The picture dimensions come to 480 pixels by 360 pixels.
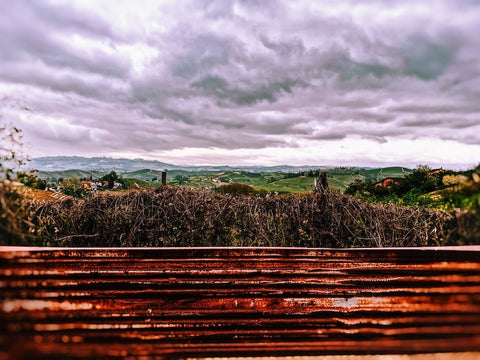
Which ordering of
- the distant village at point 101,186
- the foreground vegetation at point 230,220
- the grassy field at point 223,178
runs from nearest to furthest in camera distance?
the foreground vegetation at point 230,220 < the grassy field at point 223,178 < the distant village at point 101,186

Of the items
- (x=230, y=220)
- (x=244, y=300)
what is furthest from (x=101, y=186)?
(x=244, y=300)

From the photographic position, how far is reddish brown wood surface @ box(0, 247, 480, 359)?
144 cm

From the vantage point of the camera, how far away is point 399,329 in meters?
1.55

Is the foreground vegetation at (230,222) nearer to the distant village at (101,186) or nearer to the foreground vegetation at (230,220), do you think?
the foreground vegetation at (230,220)

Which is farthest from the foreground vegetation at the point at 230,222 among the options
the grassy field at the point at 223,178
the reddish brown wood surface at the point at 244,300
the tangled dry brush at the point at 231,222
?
the reddish brown wood surface at the point at 244,300

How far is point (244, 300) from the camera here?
5.74ft

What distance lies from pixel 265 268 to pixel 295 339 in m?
0.39

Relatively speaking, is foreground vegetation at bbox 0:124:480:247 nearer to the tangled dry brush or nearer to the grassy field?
the tangled dry brush

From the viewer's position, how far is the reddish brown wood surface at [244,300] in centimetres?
144

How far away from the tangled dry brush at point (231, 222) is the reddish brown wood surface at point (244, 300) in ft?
10.5

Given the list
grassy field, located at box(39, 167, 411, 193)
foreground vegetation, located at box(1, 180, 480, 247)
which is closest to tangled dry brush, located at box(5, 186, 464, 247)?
foreground vegetation, located at box(1, 180, 480, 247)

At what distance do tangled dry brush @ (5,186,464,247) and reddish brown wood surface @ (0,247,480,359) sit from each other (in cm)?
319

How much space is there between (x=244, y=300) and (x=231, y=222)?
335 cm

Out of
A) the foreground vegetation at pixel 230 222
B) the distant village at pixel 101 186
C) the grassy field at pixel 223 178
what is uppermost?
the grassy field at pixel 223 178
